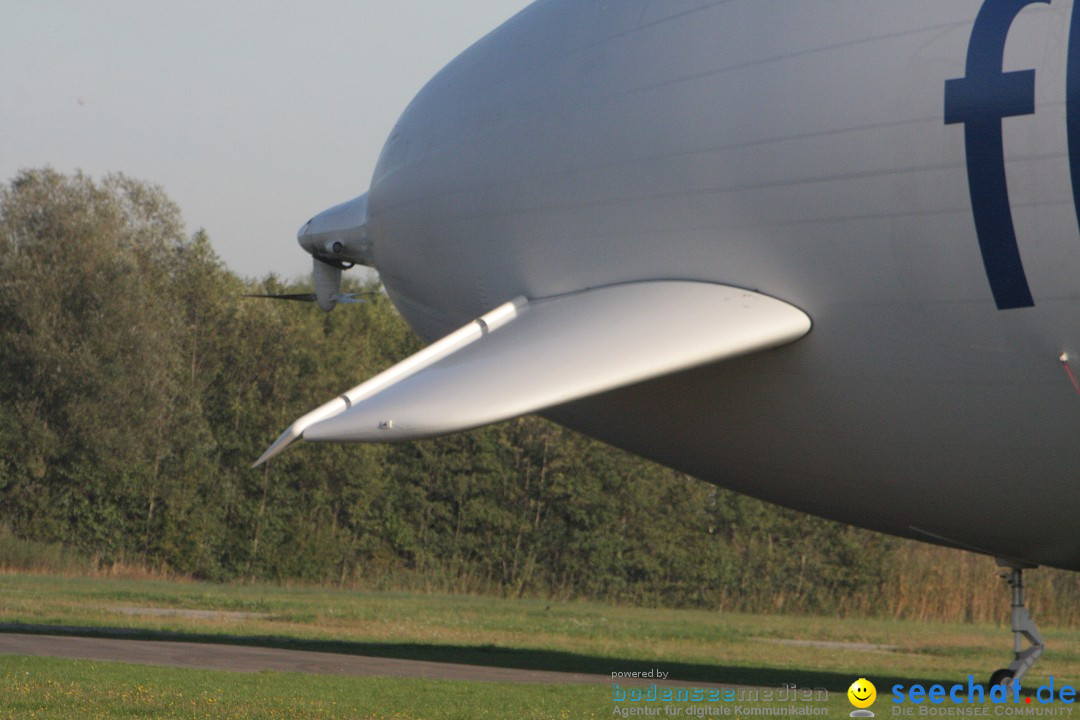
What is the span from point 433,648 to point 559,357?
44.3 ft

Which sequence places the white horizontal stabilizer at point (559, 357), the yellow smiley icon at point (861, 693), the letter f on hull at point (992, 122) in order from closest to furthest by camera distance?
the letter f on hull at point (992, 122)
the white horizontal stabilizer at point (559, 357)
the yellow smiley icon at point (861, 693)

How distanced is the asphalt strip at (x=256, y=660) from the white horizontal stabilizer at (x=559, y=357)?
7582mm

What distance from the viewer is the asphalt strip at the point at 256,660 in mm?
17188

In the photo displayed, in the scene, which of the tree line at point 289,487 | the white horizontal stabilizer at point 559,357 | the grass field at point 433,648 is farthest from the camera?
the tree line at point 289,487

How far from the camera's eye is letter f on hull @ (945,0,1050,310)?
29.5 ft

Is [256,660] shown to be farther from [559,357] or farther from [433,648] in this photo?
[559,357]

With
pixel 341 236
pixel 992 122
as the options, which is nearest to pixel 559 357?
pixel 992 122

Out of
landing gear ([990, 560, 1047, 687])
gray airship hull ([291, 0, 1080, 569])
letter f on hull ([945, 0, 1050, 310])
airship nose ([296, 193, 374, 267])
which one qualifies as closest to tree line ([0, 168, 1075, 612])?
Answer: airship nose ([296, 193, 374, 267])

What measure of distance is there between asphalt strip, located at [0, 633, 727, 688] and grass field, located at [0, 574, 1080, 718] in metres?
0.96

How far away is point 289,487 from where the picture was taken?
5144 cm

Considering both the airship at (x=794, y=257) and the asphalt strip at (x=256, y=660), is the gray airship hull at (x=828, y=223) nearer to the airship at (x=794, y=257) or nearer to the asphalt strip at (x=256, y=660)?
the airship at (x=794, y=257)

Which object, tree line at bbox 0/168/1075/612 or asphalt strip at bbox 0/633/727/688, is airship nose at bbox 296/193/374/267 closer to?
asphalt strip at bbox 0/633/727/688

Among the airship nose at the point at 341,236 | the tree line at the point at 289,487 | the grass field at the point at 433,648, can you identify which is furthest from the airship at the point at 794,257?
the tree line at the point at 289,487

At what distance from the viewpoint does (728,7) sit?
10.9 meters
